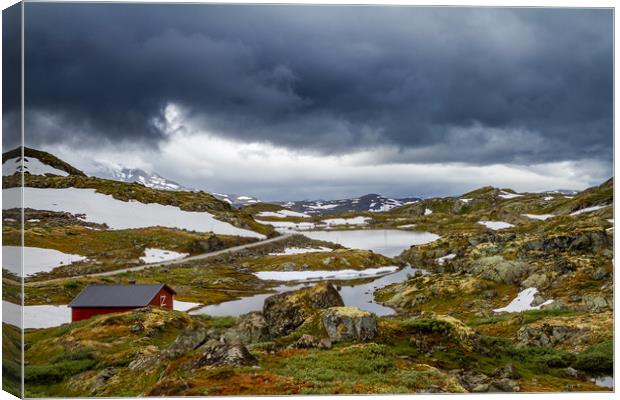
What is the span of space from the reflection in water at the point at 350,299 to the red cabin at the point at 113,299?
3474 mm

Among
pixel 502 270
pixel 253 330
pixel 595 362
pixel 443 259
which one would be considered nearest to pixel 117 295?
pixel 253 330

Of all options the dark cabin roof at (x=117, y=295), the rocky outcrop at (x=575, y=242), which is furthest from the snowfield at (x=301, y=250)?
the rocky outcrop at (x=575, y=242)

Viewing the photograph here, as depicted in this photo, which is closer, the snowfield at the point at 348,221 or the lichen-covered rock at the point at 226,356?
the lichen-covered rock at the point at 226,356

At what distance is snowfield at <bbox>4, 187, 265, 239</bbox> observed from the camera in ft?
113

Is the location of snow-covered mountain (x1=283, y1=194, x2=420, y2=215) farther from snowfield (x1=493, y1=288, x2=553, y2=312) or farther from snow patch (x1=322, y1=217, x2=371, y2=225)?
snowfield (x1=493, y1=288, x2=553, y2=312)

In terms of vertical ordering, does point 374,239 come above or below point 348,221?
below

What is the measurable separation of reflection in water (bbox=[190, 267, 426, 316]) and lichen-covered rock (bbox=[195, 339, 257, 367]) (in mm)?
11988

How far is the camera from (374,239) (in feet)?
118

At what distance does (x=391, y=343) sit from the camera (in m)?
19.6

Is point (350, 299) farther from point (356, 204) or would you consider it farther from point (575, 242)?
point (575, 242)

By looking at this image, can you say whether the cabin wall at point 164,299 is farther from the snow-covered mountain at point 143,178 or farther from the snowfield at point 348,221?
the snowfield at point 348,221

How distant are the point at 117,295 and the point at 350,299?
15.6 metres

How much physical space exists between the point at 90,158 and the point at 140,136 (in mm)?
3996

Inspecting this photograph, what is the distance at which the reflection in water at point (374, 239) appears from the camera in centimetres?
3481
